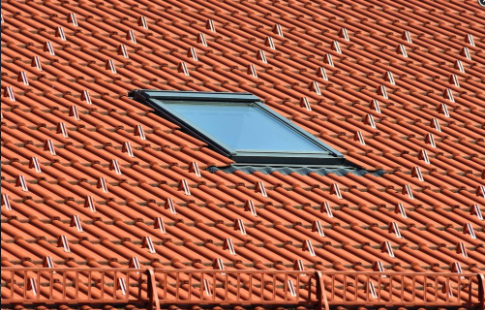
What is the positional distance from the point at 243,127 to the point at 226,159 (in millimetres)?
1142

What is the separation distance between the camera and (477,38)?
3228cm

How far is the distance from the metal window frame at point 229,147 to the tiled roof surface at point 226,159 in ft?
0.71

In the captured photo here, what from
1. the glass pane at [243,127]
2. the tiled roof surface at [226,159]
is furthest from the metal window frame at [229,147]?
the tiled roof surface at [226,159]

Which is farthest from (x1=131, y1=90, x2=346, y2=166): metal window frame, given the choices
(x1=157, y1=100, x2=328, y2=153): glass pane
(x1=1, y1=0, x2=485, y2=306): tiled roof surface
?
(x1=1, y1=0, x2=485, y2=306): tiled roof surface

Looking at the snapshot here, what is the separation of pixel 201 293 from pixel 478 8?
15574 millimetres

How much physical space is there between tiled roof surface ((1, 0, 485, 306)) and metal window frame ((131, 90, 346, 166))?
0.71 ft

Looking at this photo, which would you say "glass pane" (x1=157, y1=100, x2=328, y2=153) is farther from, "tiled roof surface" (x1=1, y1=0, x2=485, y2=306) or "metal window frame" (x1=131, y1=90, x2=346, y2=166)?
"tiled roof surface" (x1=1, y1=0, x2=485, y2=306)

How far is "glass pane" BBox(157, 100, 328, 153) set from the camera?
2594 centimetres

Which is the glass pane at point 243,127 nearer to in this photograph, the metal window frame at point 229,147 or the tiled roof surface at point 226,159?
the metal window frame at point 229,147

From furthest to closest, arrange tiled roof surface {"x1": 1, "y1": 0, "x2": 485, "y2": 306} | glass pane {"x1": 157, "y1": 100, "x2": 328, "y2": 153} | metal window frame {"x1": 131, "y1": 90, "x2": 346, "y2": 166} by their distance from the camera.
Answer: glass pane {"x1": 157, "y1": 100, "x2": 328, "y2": 153} → metal window frame {"x1": 131, "y1": 90, "x2": 346, "y2": 166} → tiled roof surface {"x1": 1, "y1": 0, "x2": 485, "y2": 306}

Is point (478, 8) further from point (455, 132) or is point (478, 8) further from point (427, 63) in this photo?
point (455, 132)

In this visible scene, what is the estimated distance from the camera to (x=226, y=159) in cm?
2527

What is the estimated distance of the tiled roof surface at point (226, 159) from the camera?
2259 cm

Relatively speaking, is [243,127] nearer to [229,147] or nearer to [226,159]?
[229,147]
